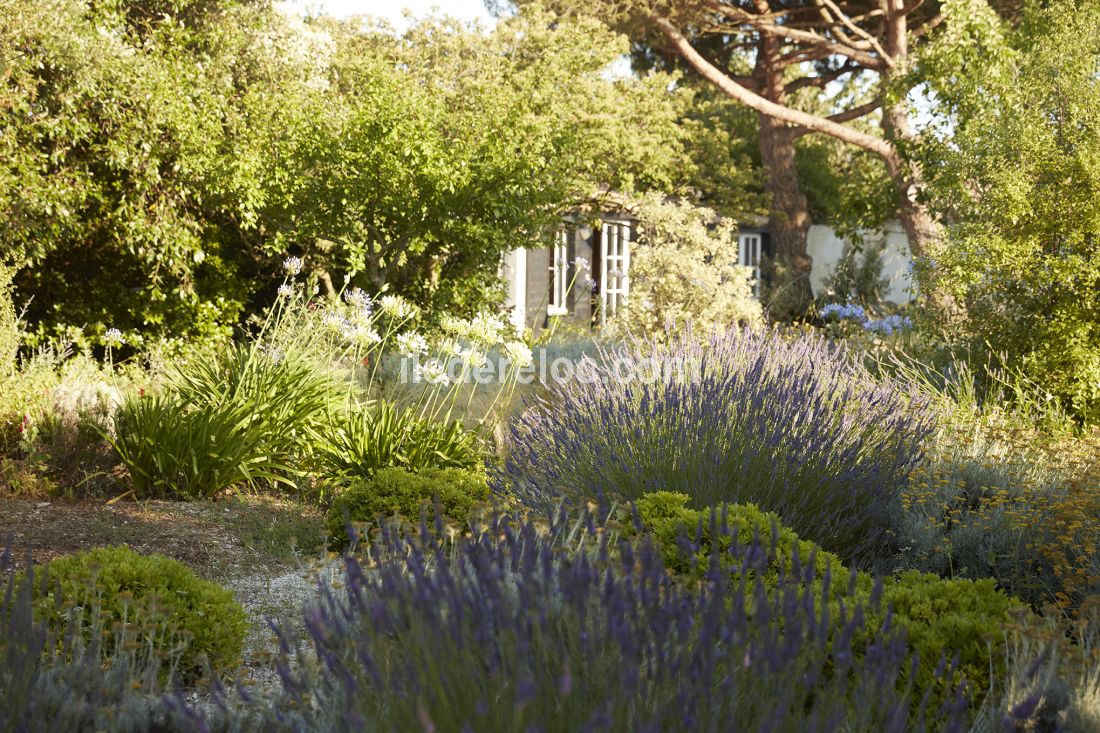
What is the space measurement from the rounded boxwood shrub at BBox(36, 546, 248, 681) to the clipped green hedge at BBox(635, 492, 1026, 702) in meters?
1.42

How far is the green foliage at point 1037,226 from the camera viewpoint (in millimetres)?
7191

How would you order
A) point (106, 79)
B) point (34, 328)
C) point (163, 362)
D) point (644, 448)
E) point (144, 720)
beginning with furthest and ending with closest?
point (34, 328) < point (106, 79) < point (163, 362) < point (644, 448) < point (144, 720)

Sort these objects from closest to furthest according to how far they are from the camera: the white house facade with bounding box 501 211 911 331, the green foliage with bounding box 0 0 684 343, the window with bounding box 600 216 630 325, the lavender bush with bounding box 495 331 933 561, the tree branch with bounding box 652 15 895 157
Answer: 1. the lavender bush with bounding box 495 331 933 561
2. the green foliage with bounding box 0 0 684 343
3. the white house facade with bounding box 501 211 911 331
4. the tree branch with bounding box 652 15 895 157
5. the window with bounding box 600 216 630 325

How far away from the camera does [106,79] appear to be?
8.57 meters

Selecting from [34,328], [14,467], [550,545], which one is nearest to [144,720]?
[550,545]

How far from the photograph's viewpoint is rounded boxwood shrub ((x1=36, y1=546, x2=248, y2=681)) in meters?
3.05

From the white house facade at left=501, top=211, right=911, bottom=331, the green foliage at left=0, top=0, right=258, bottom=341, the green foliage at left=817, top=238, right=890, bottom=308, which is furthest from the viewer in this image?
the green foliage at left=817, top=238, right=890, bottom=308

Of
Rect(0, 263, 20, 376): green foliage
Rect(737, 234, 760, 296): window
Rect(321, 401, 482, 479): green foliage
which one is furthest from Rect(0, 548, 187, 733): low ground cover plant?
Rect(737, 234, 760, 296): window

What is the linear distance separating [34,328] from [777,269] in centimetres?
1160

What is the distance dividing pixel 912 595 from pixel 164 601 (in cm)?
227

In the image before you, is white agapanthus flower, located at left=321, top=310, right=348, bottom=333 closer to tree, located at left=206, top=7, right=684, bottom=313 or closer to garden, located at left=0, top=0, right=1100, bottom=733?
garden, located at left=0, top=0, right=1100, bottom=733

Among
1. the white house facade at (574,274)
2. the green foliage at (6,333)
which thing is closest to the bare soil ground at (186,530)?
the green foliage at (6,333)

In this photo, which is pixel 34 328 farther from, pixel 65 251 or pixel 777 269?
pixel 777 269

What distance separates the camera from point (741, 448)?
13.6 ft
